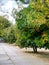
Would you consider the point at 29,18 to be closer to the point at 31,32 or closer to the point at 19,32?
the point at 31,32

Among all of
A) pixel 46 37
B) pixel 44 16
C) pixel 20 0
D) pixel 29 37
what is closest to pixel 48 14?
pixel 44 16

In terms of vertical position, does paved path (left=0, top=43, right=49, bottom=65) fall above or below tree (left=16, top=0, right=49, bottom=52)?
below

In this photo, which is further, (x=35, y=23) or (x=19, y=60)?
(x=19, y=60)

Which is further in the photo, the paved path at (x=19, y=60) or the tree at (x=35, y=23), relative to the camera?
the tree at (x=35, y=23)

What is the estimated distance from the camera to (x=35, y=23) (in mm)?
16859

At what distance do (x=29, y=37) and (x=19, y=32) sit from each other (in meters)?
1.24

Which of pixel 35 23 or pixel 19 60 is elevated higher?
pixel 35 23

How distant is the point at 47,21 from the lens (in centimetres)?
1723

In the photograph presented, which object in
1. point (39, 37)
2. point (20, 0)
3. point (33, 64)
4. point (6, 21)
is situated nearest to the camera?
point (20, 0)

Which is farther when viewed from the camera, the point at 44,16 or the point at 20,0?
the point at 44,16

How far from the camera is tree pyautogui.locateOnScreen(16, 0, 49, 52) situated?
55.7 feet

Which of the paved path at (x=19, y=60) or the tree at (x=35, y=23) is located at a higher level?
the tree at (x=35, y=23)

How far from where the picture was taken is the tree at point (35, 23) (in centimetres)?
1698

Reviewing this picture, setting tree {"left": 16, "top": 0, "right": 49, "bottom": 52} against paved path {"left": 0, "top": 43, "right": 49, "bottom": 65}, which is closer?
paved path {"left": 0, "top": 43, "right": 49, "bottom": 65}
